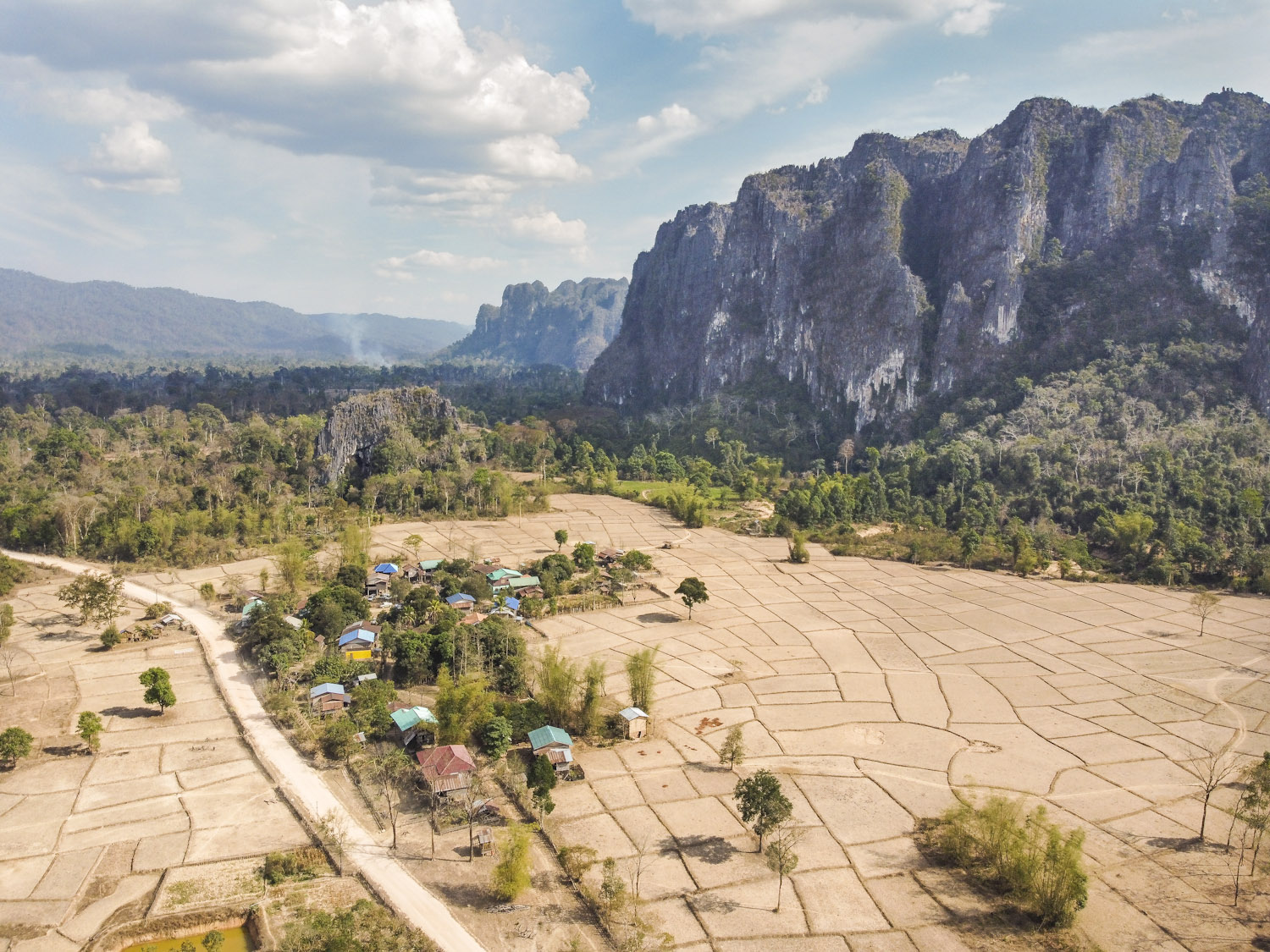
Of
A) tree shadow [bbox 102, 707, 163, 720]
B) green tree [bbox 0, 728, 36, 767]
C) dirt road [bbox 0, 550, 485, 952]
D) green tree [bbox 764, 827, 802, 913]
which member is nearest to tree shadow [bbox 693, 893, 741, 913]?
green tree [bbox 764, 827, 802, 913]

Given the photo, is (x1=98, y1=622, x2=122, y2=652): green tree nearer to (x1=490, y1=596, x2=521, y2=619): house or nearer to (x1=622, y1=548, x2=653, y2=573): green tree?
(x1=490, y1=596, x2=521, y2=619): house

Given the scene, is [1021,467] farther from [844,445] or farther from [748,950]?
[748,950]

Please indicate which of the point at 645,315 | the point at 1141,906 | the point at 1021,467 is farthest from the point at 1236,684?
the point at 645,315

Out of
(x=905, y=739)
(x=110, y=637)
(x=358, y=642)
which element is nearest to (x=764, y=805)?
(x=905, y=739)

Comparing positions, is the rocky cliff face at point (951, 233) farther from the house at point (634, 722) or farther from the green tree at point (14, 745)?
the green tree at point (14, 745)

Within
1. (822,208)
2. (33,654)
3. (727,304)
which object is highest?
(822,208)

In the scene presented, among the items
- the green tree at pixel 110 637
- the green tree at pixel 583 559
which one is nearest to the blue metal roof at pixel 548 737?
the green tree at pixel 110 637
